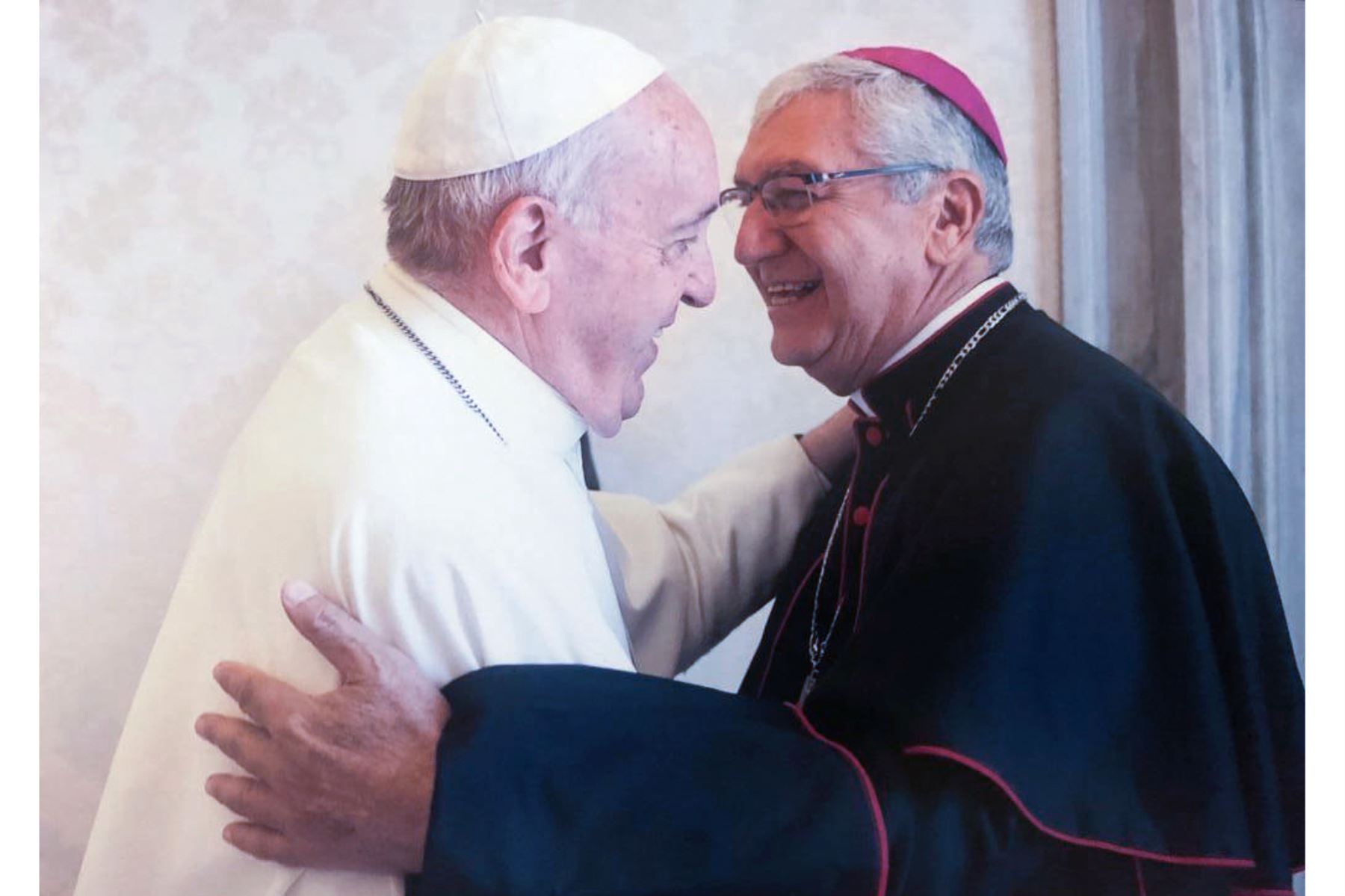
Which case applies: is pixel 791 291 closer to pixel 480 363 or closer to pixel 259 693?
pixel 480 363

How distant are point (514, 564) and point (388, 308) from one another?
13.5 inches

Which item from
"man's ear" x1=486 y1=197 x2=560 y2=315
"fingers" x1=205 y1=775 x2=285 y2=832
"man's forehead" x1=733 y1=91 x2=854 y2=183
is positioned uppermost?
"man's forehead" x1=733 y1=91 x2=854 y2=183

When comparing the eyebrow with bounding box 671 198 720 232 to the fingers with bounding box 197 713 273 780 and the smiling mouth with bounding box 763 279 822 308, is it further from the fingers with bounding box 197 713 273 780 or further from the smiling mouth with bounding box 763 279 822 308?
the fingers with bounding box 197 713 273 780

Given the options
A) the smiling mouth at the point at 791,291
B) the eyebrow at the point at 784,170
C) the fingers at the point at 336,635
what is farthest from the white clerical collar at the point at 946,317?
the fingers at the point at 336,635

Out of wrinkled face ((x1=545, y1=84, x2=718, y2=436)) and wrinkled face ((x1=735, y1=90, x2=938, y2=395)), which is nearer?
wrinkled face ((x1=545, y1=84, x2=718, y2=436))

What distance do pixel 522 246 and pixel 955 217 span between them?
559 millimetres

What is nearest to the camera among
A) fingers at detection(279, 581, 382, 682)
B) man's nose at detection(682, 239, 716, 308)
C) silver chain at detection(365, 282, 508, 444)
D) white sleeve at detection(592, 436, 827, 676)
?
fingers at detection(279, 581, 382, 682)

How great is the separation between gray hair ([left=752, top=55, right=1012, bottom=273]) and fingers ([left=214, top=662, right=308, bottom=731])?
0.88 meters

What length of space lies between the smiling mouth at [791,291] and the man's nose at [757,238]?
43mm

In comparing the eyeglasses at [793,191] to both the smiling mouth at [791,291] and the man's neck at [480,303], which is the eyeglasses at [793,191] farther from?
the man's neck at [480,303]

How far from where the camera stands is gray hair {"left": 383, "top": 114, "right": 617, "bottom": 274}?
1.41m

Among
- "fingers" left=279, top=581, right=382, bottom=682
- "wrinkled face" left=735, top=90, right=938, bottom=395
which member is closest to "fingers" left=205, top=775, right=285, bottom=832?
"fingers" left=279, top=581, right=382, bottom=682

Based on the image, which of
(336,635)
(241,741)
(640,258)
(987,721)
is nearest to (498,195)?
(640,258)
